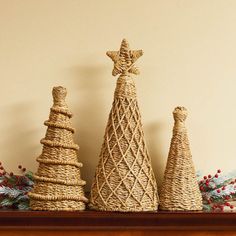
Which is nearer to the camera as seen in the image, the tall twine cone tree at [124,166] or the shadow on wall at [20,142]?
the tall twine cone tree at [124,166]

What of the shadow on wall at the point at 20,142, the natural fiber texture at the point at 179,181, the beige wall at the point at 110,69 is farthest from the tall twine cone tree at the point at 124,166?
the shadow on wall at the point at 20,142

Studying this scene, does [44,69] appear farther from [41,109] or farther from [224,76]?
[224,76]

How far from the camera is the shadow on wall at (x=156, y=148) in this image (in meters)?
1.17

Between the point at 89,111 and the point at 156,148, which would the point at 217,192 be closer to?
the point at 156,148

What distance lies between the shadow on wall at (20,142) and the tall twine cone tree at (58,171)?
0.16m

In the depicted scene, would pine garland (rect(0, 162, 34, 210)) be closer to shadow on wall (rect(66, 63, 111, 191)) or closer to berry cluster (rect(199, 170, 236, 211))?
shadow on wall (rect(66, 63, 111, 191))

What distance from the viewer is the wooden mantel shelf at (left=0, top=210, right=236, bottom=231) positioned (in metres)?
0.95

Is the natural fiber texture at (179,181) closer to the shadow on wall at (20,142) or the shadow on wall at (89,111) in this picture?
the shadow on wall at (89,111)

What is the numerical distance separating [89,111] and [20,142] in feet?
0.69

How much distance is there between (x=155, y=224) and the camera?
96cm

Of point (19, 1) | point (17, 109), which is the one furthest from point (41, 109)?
point (19, 1)

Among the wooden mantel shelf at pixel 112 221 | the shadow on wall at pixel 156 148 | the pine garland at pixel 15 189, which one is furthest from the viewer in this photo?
the shadow on wall at pixel 156 148

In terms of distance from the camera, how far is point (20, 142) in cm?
120

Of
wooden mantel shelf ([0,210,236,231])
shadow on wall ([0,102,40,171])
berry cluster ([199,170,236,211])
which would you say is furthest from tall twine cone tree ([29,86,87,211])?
berry cluster ([199,170,236,211])
